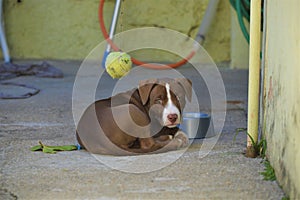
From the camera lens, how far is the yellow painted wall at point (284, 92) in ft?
9.75

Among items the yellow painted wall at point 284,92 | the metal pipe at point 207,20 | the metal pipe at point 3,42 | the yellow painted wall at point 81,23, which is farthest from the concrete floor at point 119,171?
the yellow painted wall at point 81,23

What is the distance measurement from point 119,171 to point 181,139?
0.66 meters

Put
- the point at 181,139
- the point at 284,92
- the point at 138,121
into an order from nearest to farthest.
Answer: the point at 284,92 < the point at 138,121 < the point at 181,139

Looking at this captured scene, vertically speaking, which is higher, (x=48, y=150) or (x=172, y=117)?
(x=172, y=117)

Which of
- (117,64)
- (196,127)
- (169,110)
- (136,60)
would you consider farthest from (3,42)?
(169,110)

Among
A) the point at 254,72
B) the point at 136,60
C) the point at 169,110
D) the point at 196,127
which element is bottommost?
the point at 136,60

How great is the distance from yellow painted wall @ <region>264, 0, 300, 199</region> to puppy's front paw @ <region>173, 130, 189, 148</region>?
505 millimetres

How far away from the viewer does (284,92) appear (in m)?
3.28

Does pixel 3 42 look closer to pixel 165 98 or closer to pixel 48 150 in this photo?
pixel 48 150

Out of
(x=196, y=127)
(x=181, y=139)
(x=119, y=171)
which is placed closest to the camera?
(x=119, y=171)

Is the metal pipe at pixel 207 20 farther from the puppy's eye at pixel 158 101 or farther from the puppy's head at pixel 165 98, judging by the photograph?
the puppy's eye at pixel 158 101

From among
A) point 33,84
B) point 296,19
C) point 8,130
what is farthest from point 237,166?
point 33,84

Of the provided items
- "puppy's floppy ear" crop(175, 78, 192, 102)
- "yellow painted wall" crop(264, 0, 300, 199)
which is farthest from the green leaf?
"yellow painted wall" crop(264, 0, 300, 199)

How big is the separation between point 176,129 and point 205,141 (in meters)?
0.24
